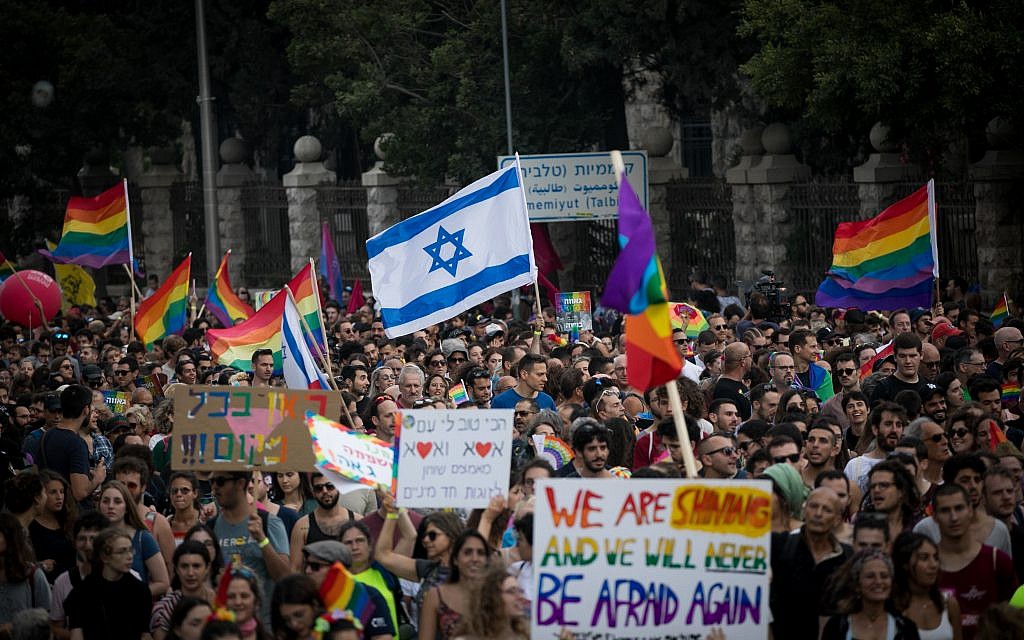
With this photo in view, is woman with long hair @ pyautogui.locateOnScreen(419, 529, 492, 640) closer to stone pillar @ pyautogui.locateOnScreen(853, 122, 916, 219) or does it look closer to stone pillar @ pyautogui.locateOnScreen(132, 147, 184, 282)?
stone pillar @ pyautogui.locateOnScreen(853, 122, 916, 219)

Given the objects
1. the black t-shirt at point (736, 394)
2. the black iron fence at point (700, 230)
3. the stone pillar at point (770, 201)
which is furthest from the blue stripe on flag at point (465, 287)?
the black iron fence at point (700, 230)

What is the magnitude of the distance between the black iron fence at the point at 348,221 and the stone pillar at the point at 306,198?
166 millimetres

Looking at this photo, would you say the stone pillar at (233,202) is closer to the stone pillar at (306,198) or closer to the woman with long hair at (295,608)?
the stone pillar at (306,198)

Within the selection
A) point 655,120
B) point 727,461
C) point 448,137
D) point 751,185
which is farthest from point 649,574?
point 655,120

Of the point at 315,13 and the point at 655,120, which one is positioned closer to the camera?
the point at 315,13

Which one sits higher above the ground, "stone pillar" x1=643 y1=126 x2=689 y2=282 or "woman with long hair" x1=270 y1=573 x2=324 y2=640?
"stone pillar" x1=643 y1=126 x2=689 y2=282

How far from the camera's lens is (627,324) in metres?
8.07

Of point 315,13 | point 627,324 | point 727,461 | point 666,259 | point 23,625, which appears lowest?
point 23,625

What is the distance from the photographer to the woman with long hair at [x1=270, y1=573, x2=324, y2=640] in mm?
7035

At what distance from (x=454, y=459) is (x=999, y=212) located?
47.1ft

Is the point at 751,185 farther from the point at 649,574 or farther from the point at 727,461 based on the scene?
the point at 649,574

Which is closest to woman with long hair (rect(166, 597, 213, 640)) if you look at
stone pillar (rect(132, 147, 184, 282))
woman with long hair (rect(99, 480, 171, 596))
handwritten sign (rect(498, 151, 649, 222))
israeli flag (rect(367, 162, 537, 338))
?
woman with long hair (rect(99, 480, 171, 596))

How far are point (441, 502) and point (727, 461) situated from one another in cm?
184

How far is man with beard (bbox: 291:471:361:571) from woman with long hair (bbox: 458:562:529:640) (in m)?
1.87
